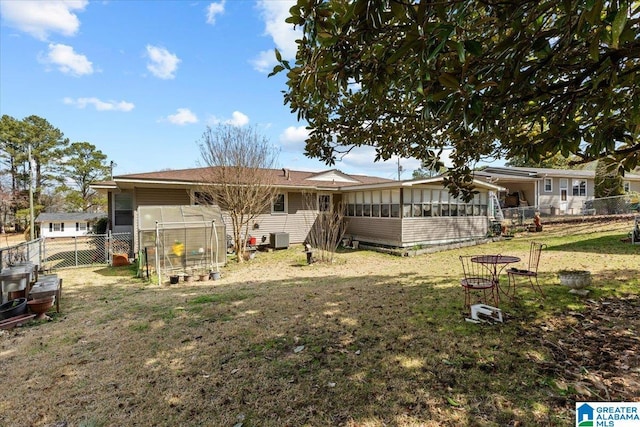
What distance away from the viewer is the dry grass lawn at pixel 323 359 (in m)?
2.79

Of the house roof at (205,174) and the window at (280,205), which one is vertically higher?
the house roof at (205,174)

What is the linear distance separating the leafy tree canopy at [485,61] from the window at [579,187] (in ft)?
82.9

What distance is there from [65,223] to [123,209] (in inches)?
792

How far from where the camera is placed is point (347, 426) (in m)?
2.55

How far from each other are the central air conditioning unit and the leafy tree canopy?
10.9 metres

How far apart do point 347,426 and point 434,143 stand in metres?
4.26

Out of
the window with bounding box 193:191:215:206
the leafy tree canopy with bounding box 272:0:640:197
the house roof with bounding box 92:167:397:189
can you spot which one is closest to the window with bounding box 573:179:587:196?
the house roof with bounding box 92:167:397:189

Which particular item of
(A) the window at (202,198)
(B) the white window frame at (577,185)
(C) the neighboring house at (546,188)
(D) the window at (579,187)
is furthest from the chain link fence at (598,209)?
(A) the window at (202,198)

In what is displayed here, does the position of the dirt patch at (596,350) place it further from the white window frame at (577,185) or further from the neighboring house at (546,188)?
the white window frame at (577,185)

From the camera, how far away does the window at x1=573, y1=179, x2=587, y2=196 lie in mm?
23719

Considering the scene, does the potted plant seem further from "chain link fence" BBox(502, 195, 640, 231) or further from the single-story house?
"chain link fence" BBox(502, 195, 640, 231)

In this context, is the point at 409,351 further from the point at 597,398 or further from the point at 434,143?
the point at 434,143

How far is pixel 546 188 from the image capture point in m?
22.8

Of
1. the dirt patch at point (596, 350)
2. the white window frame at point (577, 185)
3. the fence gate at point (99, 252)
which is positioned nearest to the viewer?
the dirt patch at point (596, 350)
